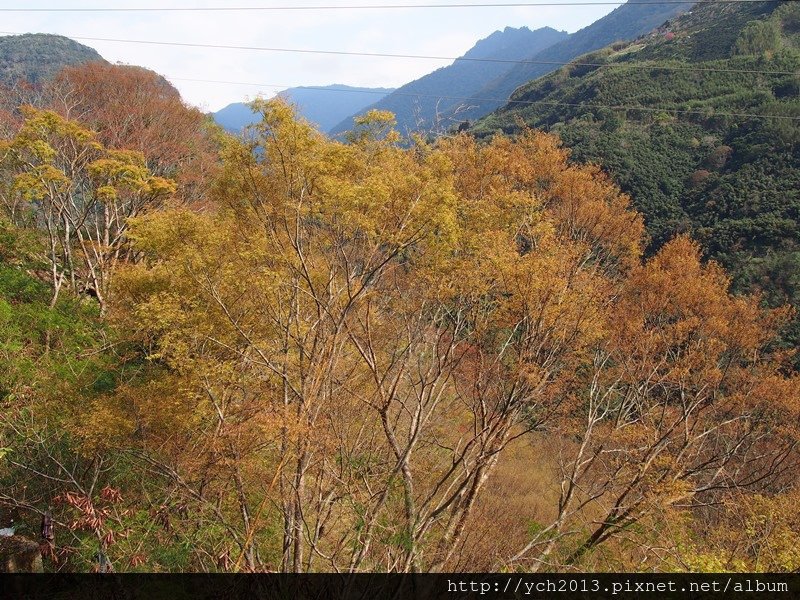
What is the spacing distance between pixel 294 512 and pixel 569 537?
639 cm

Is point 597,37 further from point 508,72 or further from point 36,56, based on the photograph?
point 36,56

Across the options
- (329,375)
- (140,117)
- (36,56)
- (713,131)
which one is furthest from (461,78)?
(329,375)

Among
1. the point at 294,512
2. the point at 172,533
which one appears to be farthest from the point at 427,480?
the point at 172,533

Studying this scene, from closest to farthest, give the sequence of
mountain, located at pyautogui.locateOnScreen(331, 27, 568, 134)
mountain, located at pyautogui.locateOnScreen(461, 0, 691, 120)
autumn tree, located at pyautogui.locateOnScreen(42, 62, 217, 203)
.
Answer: autumn tree, located at pyautogui.locateOnScreen(42, 62, 217, 203) → mountain, located at pyautogui.locateOnScreen(461, 0, 691, 120) → mountain, located at pyautogui.locateOnScreen(331, 27, 568, 134)

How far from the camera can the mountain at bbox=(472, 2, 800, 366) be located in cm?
2622

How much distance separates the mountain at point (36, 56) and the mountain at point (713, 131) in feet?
130

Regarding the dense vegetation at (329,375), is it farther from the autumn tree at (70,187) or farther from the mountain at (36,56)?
the mountain at (36,56)

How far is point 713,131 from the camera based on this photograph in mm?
34688

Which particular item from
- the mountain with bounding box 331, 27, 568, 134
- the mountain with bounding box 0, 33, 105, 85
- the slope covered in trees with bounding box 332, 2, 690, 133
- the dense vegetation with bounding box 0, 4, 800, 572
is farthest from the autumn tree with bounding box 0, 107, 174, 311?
the mountain with bounding box 331, 27, 568, 134

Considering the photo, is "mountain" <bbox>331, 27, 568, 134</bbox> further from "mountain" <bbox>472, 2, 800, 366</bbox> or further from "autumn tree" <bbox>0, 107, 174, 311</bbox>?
"autumn tree" <bbox>0, 107, 174, 311</bbox>

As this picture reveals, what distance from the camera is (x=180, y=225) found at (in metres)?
7.13

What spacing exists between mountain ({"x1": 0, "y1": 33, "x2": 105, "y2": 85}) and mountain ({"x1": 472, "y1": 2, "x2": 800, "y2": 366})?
39.6 metres

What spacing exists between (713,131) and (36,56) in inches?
2323

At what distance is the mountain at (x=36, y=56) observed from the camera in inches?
1631
